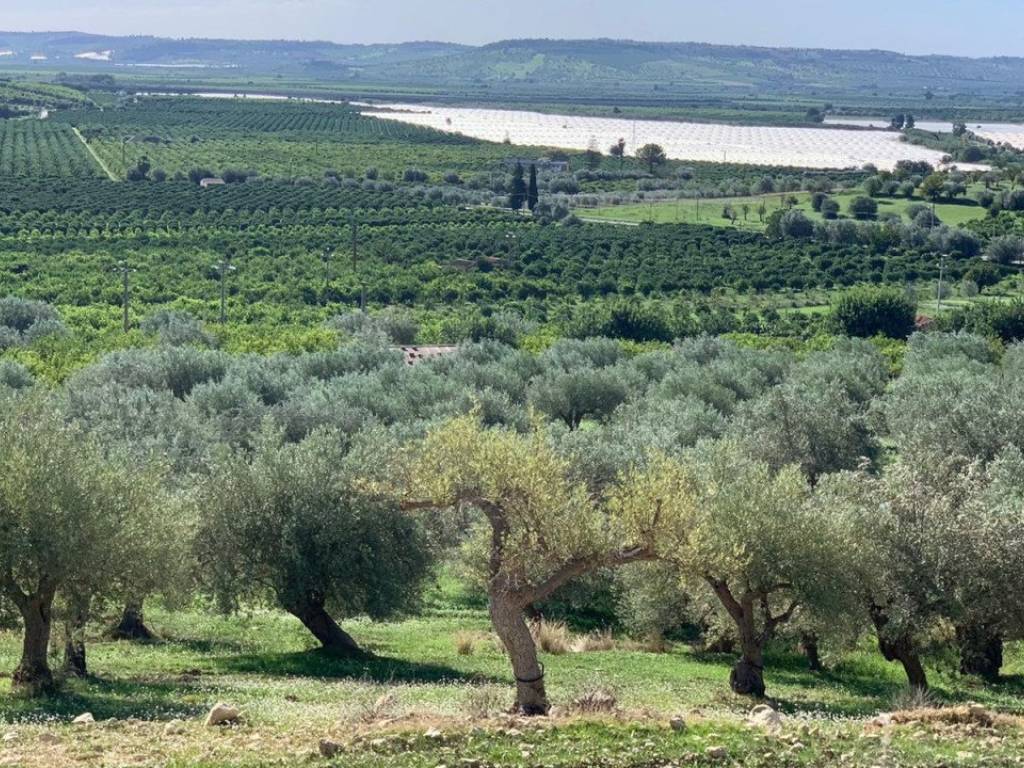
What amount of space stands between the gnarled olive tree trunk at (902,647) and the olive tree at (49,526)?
12950 millimetres

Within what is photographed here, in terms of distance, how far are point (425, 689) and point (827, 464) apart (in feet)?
80.2

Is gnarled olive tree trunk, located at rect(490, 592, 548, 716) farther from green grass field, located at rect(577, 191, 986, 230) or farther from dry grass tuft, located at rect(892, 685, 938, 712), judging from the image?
green grass field, located at rect(577, 191, 986, 230)

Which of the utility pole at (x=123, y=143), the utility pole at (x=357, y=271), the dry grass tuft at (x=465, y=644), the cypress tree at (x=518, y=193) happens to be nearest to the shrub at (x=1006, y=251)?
the cypress tree at (x=518, y=193)

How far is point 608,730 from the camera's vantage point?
63.4 feet

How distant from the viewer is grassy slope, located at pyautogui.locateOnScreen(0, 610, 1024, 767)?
735 inches

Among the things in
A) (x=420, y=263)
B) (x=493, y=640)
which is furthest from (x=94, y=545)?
(x=420, y=263)

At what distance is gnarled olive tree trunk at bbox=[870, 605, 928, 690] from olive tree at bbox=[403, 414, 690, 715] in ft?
21.5

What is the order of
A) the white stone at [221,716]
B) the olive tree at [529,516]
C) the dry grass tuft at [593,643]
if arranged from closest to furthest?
1. the white stone at [221,716]
2. the olive tree at [529,516]
3. the dry grass tuft at [593,643]

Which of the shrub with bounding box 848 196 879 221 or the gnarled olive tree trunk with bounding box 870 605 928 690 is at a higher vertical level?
the shrub with bounding box 848 196 879 221

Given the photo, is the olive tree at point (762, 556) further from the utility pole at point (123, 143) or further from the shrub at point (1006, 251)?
the utility pole at point (123, 143)

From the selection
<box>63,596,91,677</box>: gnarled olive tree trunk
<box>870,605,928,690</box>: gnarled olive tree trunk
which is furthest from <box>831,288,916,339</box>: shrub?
<box>63,596,91,677</box>: gnarled olive tree trunk

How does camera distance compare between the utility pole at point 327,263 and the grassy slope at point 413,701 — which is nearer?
the grassy slope at point 413,701

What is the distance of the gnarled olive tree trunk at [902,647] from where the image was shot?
90.3 feet

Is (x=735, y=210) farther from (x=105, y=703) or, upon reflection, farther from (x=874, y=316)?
(x=105, y=703)
